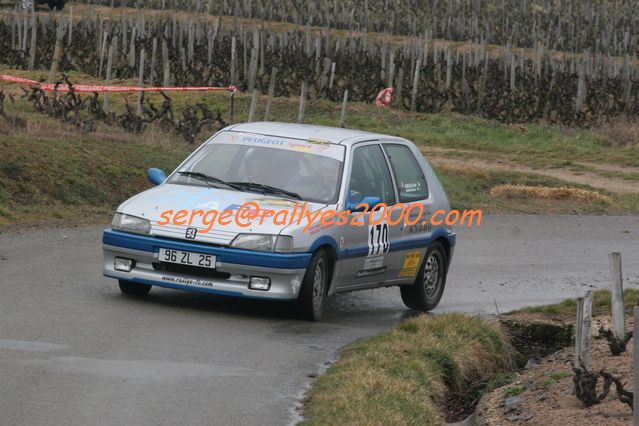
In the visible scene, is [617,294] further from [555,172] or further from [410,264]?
[555,172]

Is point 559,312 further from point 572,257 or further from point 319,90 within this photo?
point 319,90

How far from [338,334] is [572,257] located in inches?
274

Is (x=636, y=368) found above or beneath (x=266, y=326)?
above

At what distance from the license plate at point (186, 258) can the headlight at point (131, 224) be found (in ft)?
0.85


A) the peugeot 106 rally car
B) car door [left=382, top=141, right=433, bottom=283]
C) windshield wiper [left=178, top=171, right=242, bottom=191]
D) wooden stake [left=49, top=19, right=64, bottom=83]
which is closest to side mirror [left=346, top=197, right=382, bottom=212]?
the peugeot 106 rally car

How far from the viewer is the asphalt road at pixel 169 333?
8469mm

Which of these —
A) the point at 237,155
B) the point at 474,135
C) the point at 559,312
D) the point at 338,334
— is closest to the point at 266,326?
the point at 338,334

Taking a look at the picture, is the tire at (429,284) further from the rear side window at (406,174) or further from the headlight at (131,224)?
the headlight at (131,224)

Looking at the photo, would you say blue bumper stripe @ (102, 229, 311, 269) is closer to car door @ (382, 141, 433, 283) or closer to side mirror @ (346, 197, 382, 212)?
side mirror @ (346, 197, 382, 212)

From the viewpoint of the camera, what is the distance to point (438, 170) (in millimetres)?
27016

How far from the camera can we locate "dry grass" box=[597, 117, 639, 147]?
37.7m

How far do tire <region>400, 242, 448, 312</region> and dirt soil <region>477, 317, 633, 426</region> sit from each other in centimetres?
247

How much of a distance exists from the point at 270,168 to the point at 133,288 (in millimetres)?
1619

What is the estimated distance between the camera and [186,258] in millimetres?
11641
